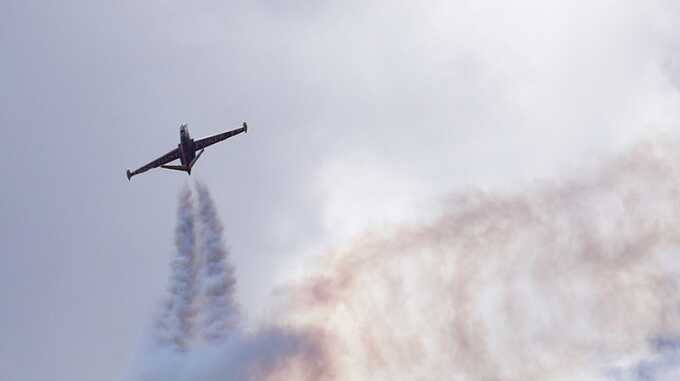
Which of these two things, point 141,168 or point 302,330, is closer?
point 302,330

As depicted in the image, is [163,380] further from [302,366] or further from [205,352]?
[302,366]

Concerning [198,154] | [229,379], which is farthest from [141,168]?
[229,379]

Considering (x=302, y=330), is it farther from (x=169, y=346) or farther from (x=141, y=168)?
(x=141, y=168)

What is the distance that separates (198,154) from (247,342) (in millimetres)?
22874

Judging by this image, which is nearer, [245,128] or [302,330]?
[302,330]

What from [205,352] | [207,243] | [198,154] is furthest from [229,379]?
[198,154]

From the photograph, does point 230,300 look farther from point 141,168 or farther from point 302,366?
point 141,168

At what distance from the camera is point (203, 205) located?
4751 inches

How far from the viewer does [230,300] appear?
115062 millimetres

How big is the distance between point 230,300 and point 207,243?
828 cm

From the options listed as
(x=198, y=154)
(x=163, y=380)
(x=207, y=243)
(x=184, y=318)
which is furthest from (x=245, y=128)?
(x=163, y=380)

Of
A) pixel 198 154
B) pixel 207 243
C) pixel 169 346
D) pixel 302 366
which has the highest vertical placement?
pixel 198 154

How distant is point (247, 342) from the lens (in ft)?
372

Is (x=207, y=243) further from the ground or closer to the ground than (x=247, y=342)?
further from the ground
